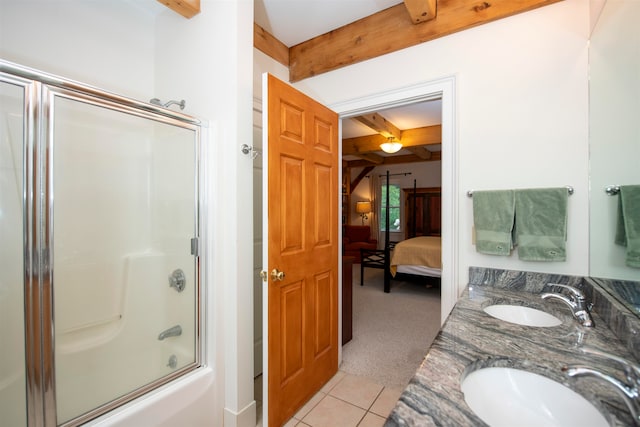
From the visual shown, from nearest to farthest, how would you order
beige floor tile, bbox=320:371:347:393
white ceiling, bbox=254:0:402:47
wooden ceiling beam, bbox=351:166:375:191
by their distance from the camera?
white ceiling, bbox=254:0:402:47
beige floor tile, bbox=320:371:347:393
wooden ceiling beam, bbox=351:166:375:191

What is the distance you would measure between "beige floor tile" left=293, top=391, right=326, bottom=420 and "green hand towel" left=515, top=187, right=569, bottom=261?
157 cm

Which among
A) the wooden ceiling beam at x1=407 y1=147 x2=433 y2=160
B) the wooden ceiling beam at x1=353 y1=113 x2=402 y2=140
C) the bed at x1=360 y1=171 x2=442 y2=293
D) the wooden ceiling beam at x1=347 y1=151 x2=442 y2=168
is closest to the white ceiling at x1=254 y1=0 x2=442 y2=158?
the wooden ceiling beam at x1=353 y1=113 x2=402 y2=140

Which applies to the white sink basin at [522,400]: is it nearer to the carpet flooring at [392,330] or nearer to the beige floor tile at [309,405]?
the beige floor tile at [309,405]

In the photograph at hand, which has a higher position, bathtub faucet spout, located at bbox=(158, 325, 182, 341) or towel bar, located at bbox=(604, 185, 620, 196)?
towel bar, located at bbox=(604, 185, 620, 196)

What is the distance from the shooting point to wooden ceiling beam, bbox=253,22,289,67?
209 centimetres

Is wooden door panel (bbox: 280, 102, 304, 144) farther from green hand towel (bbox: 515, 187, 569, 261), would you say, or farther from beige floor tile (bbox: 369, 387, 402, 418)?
beige floor tile (bbox: 369, 387, 402, 418)

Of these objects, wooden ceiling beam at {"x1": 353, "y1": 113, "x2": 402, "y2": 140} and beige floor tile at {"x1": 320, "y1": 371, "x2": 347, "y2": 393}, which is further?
wooden ceiling beam at {"x1": 353, "y1": 113, "x2": 402, "y2": 140}

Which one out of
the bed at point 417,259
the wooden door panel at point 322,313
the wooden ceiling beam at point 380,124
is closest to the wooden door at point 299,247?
the wooden door panel at point 322,313

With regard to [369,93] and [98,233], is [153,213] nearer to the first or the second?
[98,233]

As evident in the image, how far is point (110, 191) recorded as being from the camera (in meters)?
1.93

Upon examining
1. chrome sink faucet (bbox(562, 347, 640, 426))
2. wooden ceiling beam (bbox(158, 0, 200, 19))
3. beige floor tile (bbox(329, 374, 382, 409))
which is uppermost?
wooden ceiling beam (bbox(158, 0, 200, 19))

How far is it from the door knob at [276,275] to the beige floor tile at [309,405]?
90cm

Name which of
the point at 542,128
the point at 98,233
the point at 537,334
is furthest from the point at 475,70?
the point at 98,233

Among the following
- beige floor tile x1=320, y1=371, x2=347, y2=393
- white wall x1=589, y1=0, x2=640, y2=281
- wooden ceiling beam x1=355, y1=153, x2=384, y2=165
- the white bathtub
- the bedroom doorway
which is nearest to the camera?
white wall x1=589, y1=0, x2=640, y2=281
